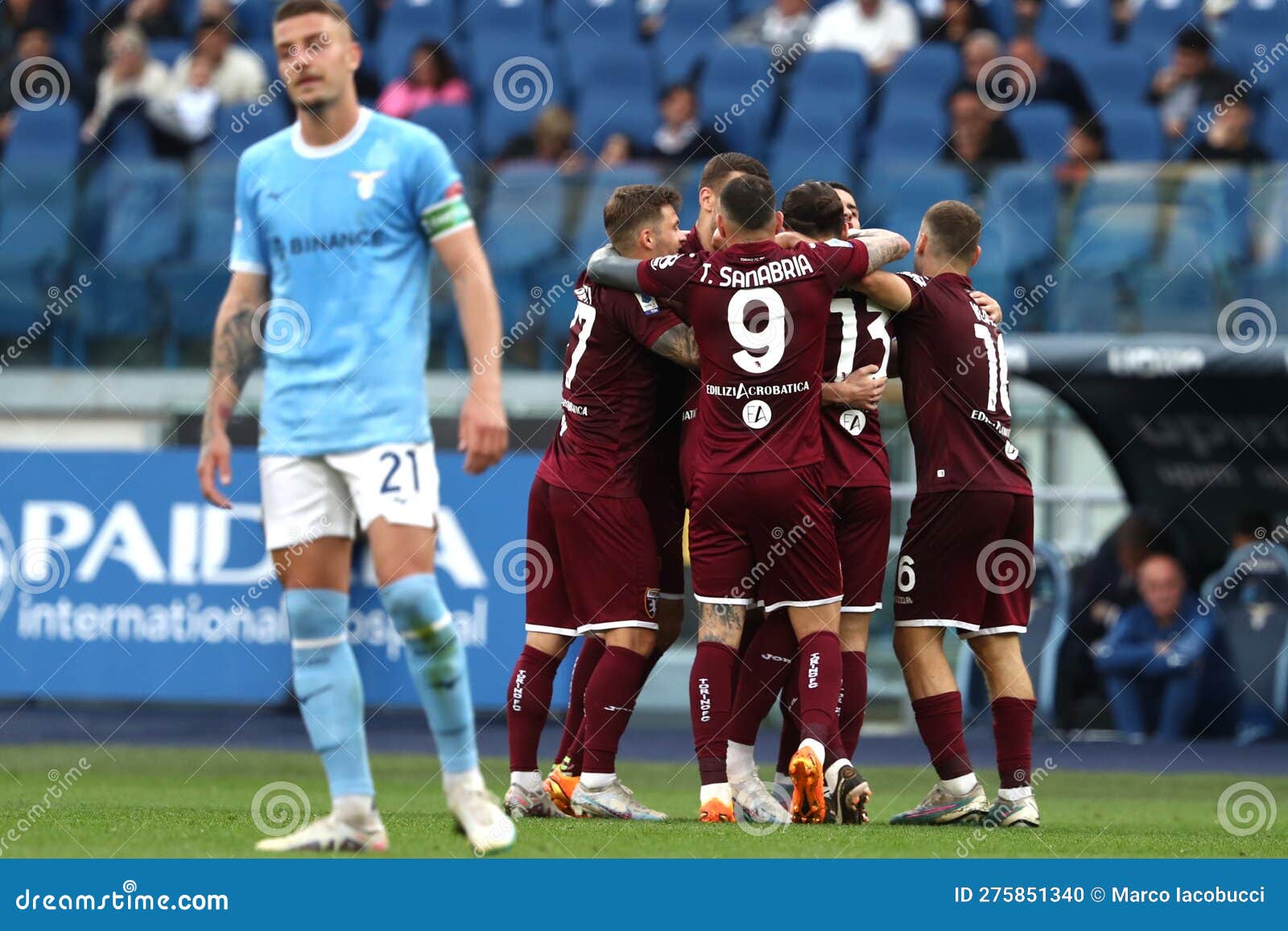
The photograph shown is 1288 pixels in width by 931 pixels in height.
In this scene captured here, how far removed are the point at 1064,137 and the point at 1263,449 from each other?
120 inches

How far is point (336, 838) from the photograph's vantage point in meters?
5.24

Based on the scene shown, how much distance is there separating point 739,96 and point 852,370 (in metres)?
8.28

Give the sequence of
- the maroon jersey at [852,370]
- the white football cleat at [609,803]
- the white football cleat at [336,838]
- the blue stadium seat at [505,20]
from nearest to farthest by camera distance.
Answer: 1. the white football cleat at [336,838]
2. the white football cleat at [609,803]
3. the maroon jersey at [852,370]
4. the blue stadium seat at [505,20]

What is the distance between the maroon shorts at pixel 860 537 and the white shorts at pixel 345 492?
2.37m

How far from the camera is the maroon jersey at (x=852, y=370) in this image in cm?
733

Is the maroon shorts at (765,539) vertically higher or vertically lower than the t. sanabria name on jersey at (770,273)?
lower

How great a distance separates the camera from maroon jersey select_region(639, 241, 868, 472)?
6848 mm

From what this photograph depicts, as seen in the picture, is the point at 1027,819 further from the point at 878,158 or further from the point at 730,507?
the point at 878,158
